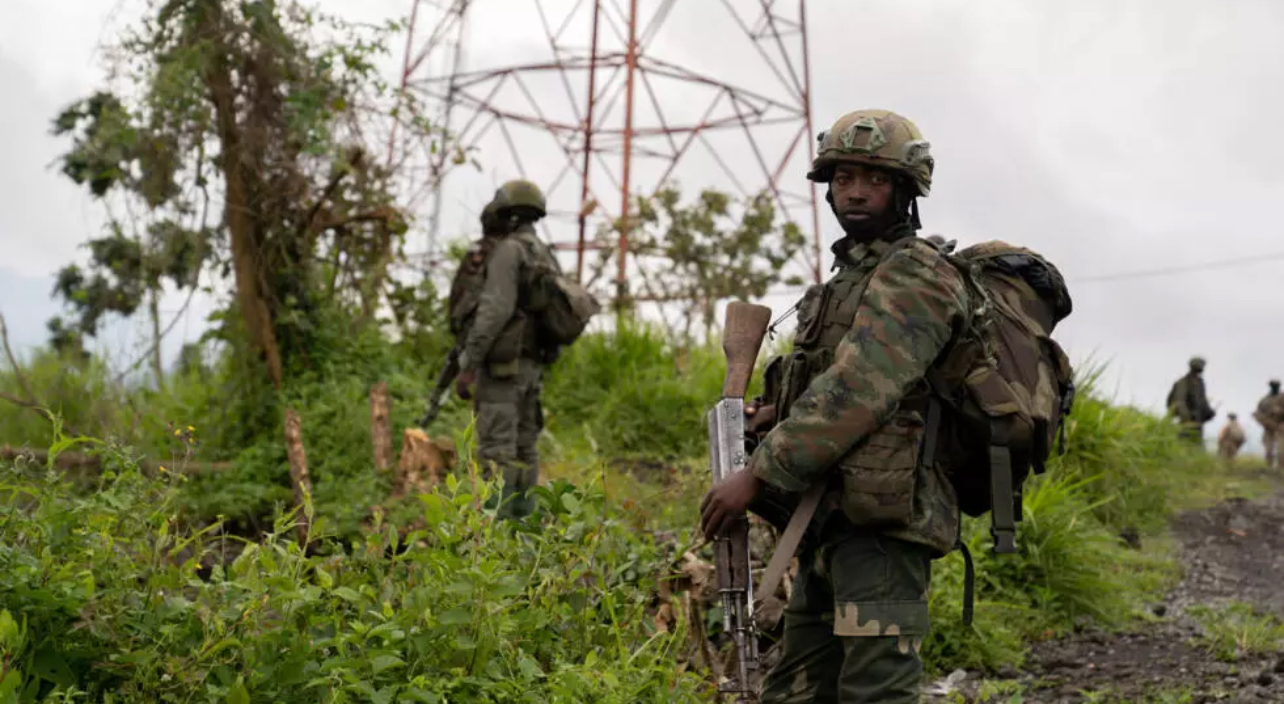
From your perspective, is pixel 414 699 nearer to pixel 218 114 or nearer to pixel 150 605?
pixel 150 605

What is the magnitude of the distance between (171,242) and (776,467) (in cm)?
670

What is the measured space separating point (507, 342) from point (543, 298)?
1.00 ft

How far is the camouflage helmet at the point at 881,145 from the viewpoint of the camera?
3.52 metres

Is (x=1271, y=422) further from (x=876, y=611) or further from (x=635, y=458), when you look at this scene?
(x=876, y=611)

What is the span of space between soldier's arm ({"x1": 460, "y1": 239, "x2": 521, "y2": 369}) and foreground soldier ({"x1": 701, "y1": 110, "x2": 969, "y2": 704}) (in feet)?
12.2

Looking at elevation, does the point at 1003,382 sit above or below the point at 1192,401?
below

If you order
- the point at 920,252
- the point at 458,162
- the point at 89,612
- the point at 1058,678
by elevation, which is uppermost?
the point at 458,162

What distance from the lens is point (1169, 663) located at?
6.46 m

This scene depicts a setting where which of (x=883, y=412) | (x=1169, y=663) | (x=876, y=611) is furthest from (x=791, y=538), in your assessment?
(x=1169, y=663)

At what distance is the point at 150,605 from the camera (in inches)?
136

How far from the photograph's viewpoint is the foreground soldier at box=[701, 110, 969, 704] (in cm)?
330

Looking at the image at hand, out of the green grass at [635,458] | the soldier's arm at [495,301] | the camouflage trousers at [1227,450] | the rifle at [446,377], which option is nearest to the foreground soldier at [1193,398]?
the camouflage trousers at [1227,450]

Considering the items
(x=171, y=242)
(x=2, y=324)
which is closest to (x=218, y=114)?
(x=171, y=242)

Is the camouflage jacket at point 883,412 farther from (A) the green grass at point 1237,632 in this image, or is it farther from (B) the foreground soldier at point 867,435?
(A) the green grass at point 1237,632
